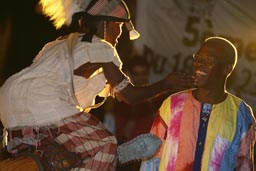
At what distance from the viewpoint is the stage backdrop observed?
7680 mm

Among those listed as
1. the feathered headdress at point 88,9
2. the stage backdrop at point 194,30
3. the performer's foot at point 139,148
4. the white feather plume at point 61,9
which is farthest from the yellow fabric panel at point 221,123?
the stage backdrop at point 194,30

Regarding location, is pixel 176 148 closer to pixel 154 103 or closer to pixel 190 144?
pixel 190 144

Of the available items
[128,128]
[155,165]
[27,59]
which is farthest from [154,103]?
[27,59]

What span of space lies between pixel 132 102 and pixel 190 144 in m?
0.54

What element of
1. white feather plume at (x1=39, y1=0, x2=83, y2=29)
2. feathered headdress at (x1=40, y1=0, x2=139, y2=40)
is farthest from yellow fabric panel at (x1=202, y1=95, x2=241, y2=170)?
white feather plume at (x1=39, y1=0, x2=83, y2=29)

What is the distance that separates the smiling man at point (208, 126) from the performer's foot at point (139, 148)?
286mm

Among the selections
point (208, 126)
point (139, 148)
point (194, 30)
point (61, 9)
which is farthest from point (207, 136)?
point (194, 30)

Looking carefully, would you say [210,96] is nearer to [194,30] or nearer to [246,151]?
[246,151]

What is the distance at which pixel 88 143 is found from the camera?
452 centimetres

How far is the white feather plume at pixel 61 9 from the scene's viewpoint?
4773mm

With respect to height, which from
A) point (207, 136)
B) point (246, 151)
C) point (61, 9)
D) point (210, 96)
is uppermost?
point (61, 9)

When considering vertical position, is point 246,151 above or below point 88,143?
below

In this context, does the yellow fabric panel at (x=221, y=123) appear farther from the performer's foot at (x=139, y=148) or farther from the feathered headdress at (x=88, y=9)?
the feathered headdress at (x=88, y=9)

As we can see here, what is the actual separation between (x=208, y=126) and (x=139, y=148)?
2.05ft
